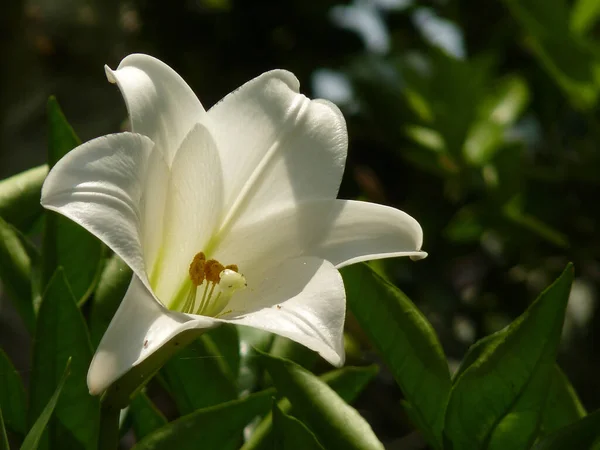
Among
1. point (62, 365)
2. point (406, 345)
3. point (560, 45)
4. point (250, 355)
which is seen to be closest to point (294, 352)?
point (250, 355)

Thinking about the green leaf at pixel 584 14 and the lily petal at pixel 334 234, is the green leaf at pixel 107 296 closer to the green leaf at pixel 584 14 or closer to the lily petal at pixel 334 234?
the lily petal at pixel 334 234

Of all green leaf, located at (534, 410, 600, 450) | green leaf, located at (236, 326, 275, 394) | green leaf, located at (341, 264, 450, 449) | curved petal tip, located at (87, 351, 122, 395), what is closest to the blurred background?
green leaf, located at (236, 326, 275, 394)

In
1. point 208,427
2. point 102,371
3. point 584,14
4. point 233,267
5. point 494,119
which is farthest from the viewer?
point 494,119

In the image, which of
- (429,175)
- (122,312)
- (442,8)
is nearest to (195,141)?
(122,312)

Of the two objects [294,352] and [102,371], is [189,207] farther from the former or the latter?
[102,371]

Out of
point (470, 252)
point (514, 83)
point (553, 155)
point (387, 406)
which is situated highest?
point (514, 83)

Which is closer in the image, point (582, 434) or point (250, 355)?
point (582, 434)

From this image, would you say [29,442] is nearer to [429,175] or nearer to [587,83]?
[587,83]

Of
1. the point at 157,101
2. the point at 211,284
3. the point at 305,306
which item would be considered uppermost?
the point at 157,101
